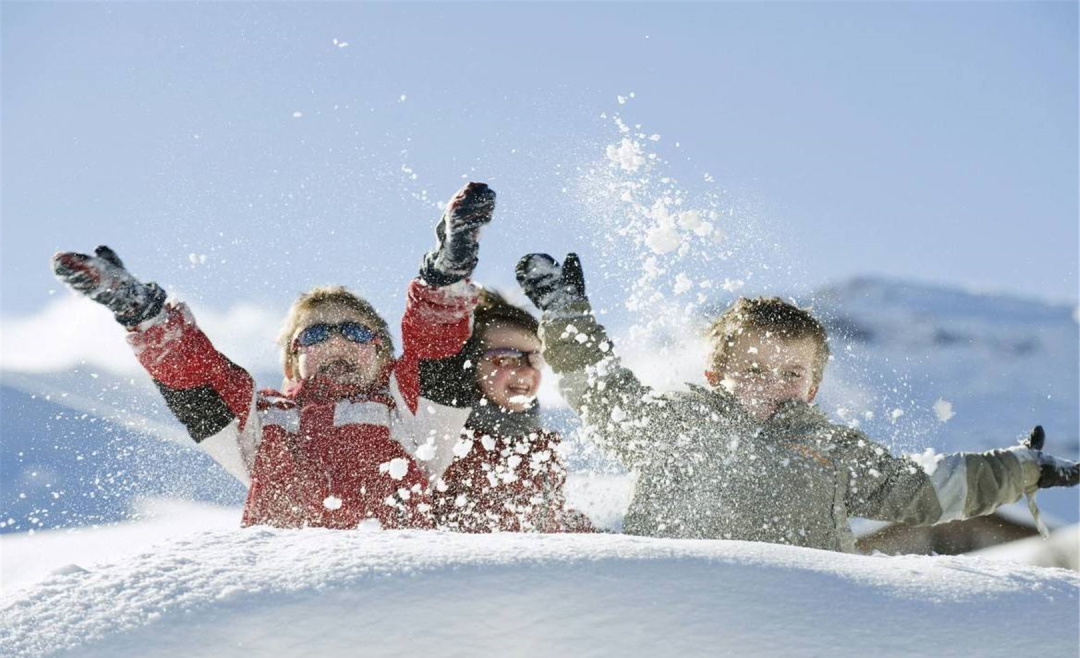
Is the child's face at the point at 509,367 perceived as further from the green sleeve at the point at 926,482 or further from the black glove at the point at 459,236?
the green sleeve at the point at 926,482

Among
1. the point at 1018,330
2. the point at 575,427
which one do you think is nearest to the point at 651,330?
the point at 575,427

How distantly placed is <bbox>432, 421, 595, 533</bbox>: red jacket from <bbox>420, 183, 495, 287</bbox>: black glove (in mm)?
816

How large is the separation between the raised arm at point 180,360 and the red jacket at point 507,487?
0.91 meters

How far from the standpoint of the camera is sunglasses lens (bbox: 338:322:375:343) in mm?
4324

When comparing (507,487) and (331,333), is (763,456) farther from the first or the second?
(331,333)

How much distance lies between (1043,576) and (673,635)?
1007 millimetres

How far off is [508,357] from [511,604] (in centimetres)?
277

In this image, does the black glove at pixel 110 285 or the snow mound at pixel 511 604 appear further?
the black glove at pixel 110 285

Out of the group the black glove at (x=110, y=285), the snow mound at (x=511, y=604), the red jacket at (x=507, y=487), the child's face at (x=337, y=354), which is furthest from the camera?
the child's face at (x=337, y=354)

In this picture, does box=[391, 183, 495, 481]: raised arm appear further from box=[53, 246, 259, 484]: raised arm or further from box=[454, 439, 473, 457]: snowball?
box=[53, 246, 259, 484]: raised arm

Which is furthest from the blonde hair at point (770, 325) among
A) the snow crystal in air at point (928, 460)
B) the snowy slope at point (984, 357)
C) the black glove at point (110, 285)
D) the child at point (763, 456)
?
the snowy slope at point (984, 357)

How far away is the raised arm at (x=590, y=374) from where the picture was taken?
392 centimetres

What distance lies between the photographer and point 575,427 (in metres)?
4.29

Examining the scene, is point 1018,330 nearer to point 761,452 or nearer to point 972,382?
point 972,382
